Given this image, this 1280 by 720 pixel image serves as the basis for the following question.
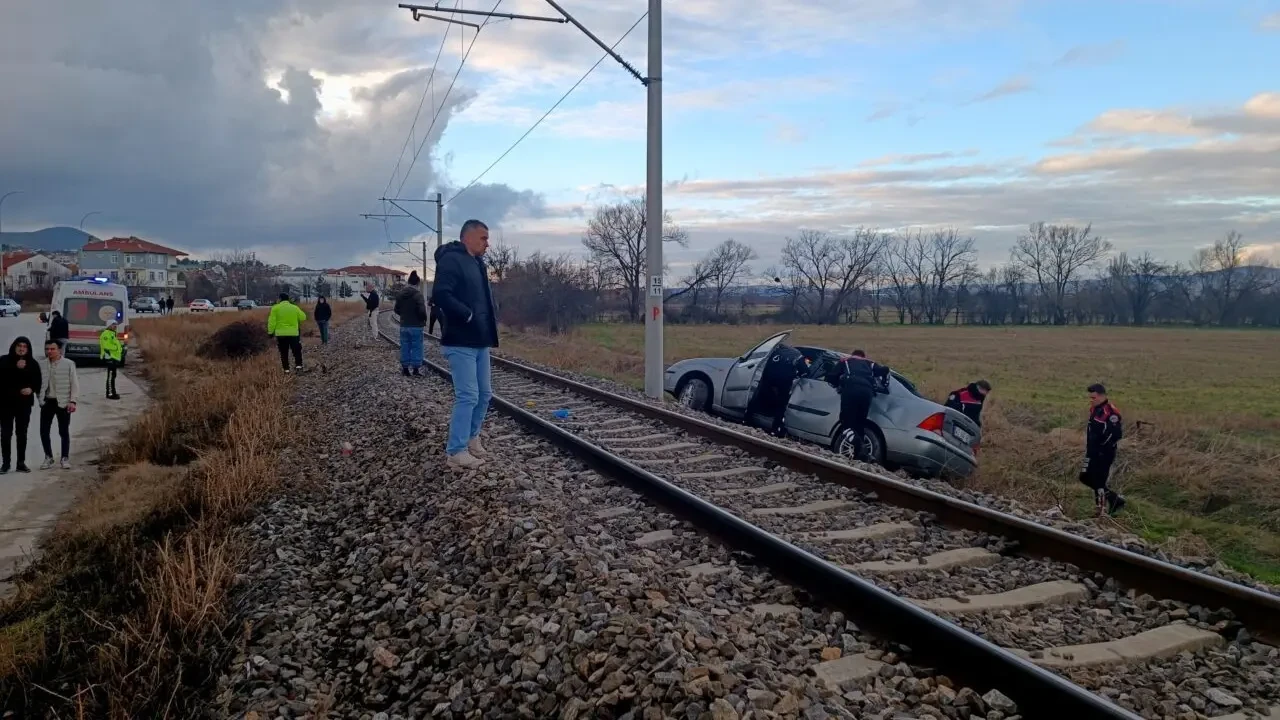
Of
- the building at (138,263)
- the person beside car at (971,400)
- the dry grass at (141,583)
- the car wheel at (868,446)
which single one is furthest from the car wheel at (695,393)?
the building at (138,263)

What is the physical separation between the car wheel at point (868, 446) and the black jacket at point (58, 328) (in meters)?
22.6

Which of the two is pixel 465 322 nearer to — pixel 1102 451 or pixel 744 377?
pixel 744 377

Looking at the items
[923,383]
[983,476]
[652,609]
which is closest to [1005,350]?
[923,383]

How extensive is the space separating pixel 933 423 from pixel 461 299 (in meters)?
5.94

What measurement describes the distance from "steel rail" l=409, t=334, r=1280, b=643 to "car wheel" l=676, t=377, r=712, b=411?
4.86 metres

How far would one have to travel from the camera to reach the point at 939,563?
5426 millimetres

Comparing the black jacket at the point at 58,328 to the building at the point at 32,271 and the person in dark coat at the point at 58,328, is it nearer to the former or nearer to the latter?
the person in dark coat at the point at 58,328

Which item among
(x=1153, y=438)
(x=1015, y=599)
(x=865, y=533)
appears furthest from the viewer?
(x=1153, y=438)

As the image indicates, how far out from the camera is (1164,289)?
87.3 meters

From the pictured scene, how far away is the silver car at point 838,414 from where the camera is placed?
10.1 meters

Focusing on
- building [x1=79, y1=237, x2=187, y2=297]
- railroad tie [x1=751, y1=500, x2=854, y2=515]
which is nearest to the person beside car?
railroad tie [x1=751, y1=500, x2=854, y2=515]

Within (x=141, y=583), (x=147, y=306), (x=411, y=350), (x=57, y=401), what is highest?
(x=147, y=306)

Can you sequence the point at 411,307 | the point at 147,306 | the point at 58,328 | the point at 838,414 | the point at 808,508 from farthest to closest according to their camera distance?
the point at 147,306 < the point at 58,328 < the point at 411,307 < the point at 838,414 < the point at 808,508

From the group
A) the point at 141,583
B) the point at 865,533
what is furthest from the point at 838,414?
the point at 141,583
